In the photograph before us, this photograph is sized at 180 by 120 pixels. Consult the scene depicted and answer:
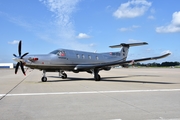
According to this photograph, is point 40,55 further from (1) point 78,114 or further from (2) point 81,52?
(1) point 78,114

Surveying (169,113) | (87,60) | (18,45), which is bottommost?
(169,113)

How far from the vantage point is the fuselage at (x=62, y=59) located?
17.4 m

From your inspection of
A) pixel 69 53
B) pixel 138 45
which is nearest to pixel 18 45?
pixel 69 53

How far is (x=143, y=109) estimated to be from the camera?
6.56 metres

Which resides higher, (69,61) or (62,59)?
(62,59)

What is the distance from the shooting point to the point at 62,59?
19234 millimetres

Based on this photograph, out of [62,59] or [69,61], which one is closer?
[62,59]

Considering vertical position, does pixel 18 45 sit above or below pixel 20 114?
above

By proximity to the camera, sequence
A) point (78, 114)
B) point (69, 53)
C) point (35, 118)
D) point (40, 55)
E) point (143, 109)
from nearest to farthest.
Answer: point (35, 118) → point (78, 114) → point (143, 109) → point (40, 55) → point (69, 53)

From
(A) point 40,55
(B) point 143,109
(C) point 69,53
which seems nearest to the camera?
(B) point 143,109

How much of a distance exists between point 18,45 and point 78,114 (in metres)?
14.3

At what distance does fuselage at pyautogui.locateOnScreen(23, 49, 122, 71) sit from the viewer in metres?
17.4

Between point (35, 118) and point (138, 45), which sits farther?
point (138, 45)

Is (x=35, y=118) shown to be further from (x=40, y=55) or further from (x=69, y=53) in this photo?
(x=69, y=53)
